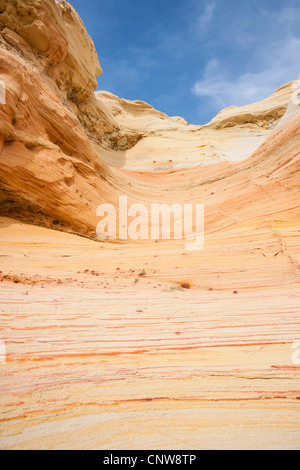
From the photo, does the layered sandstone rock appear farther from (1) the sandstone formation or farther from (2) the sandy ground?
(2) the sandy ground

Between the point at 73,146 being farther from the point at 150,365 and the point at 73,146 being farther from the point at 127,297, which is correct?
the point at 150,365

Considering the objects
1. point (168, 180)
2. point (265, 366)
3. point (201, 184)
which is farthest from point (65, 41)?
point (265, 366)

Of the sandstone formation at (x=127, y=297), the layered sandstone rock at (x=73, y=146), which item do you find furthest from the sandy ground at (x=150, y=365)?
the layered sandstone rock at (x=73, y=146)

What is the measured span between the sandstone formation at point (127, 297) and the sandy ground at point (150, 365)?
0.04ft

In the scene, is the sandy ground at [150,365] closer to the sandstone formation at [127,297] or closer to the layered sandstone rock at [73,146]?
the sandstone formation at [127,297]

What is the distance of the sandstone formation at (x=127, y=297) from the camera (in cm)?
171

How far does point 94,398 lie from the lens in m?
1.85

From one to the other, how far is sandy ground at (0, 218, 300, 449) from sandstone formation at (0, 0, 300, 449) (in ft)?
0.04

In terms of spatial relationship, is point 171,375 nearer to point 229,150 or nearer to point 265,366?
point 265,366

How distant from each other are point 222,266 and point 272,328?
238 centimetres

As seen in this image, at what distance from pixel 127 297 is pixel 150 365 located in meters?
1.75

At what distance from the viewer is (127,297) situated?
3.93m

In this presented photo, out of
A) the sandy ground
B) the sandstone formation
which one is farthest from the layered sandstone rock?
the sandy ground

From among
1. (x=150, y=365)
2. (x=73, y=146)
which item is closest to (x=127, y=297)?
(x=150, y=365)
